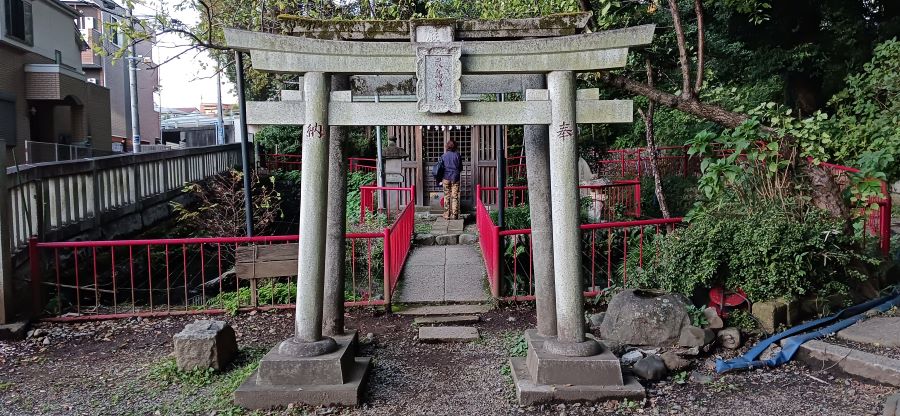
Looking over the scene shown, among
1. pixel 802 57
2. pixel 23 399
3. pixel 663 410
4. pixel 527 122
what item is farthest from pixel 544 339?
pixel 802 57

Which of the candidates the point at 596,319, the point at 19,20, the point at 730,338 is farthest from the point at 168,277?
the point at 19,20

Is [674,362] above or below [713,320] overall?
below

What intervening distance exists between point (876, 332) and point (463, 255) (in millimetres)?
6756

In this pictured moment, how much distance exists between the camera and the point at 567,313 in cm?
519

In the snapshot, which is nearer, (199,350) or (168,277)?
(199,350)

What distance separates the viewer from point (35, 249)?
7.72 meters

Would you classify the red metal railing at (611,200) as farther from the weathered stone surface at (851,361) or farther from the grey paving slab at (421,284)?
the weathered stone surface at (851,361)

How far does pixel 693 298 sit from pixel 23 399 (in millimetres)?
6462

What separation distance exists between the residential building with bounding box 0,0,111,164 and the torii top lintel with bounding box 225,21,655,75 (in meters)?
18.1

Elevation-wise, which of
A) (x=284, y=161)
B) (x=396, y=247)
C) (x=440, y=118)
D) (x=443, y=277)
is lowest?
(x=443, y=277)

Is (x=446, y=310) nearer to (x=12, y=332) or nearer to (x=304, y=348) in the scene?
(x=304, y=348)

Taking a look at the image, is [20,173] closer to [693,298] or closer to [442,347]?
[442,347]

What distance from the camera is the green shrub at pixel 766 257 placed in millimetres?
6379

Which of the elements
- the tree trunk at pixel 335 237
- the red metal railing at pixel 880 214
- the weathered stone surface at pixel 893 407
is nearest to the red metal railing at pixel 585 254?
the red metal railing at pixel 880 214
